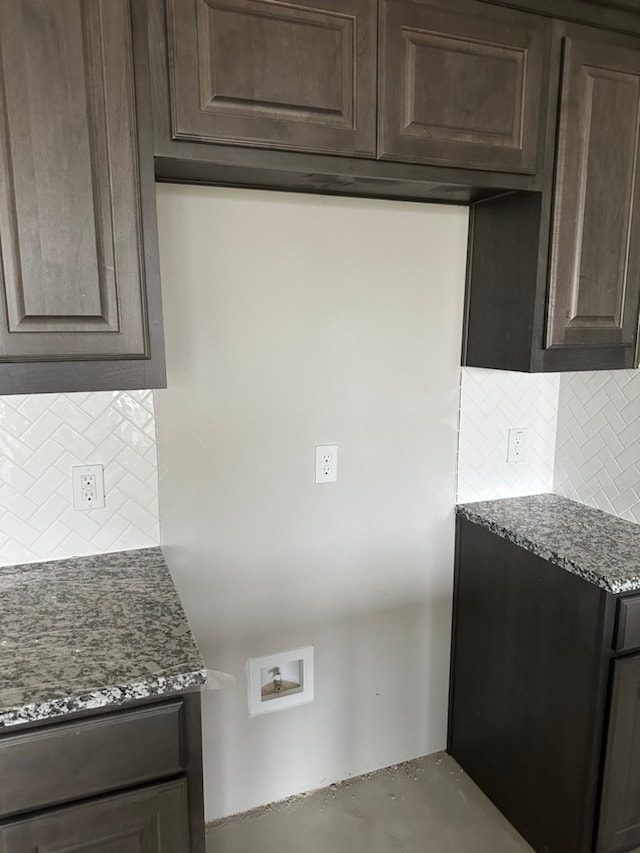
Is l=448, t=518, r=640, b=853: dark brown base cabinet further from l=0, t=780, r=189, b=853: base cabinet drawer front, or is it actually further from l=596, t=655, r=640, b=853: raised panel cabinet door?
l=0, t=780, r=189, b=853: base cabinet drawer front

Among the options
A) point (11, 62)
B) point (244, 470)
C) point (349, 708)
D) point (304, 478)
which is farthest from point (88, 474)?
point (349, 708)

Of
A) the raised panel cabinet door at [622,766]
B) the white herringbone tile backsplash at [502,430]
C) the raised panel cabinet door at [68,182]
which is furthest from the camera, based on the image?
the white herringbone tile backsplash at [502,430]

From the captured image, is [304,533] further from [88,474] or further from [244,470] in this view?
[88,474]

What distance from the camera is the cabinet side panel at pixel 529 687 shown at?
1640mm

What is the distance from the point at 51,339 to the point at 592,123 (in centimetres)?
148

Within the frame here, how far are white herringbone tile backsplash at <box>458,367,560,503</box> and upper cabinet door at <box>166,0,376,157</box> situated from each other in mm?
964

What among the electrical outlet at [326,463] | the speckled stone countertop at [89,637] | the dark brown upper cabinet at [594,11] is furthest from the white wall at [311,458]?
the dark brown upper cabinet at [594,11]

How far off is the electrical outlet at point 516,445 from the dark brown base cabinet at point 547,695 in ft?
1.00

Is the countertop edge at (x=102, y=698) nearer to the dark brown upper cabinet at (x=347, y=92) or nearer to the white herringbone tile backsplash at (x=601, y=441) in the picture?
the dark brown upper cabinet at (x=347, y=92)

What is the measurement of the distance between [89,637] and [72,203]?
0.88 metres

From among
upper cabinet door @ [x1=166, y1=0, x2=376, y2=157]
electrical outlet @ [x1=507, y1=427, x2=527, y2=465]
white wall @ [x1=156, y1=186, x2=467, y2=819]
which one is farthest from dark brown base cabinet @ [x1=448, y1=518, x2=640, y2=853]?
upper cabinet door @ [x1=166, y1=0, x2=376, y2=157]

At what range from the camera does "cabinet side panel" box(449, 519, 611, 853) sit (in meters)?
1.64

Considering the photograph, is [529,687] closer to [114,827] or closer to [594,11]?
[114,827]

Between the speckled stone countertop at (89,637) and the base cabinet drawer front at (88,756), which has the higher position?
the speckled stone countertop at (89,637)
